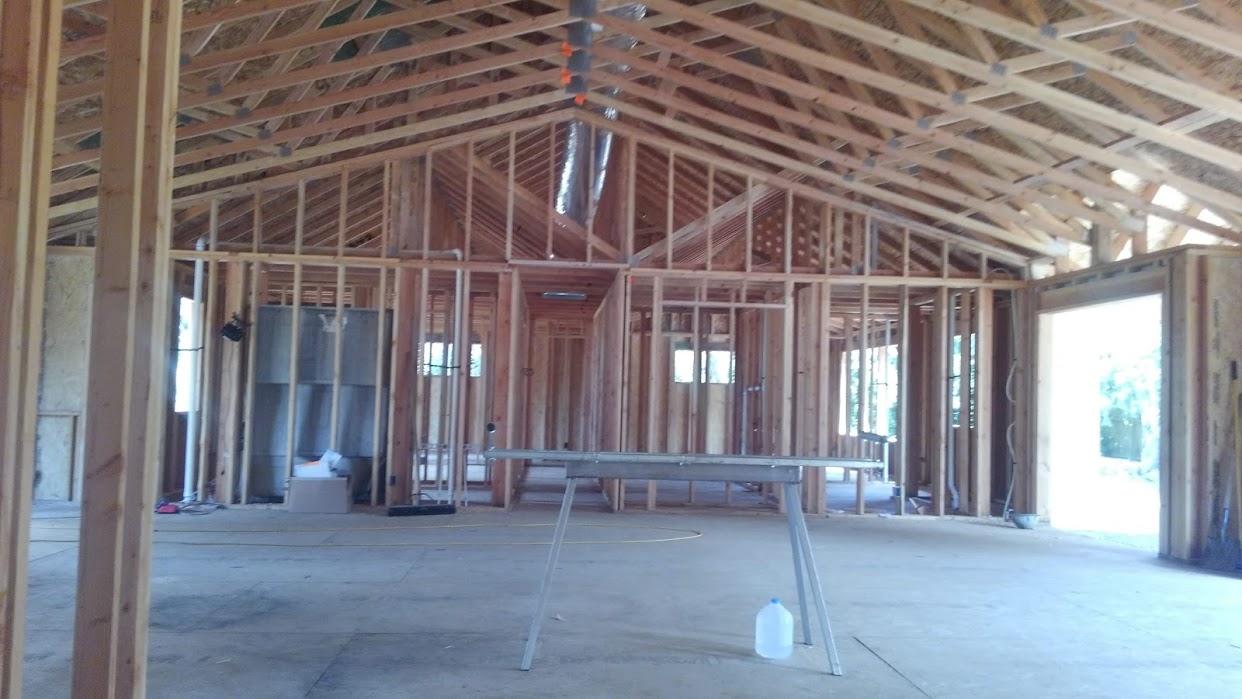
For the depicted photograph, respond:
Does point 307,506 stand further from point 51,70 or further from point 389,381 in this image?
point 51,70


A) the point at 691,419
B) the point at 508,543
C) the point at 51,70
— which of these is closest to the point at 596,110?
the point at 691,419

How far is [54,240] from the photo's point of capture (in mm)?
9969

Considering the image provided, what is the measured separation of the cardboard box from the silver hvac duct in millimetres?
3959

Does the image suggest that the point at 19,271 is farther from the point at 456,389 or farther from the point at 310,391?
the point at 310,391

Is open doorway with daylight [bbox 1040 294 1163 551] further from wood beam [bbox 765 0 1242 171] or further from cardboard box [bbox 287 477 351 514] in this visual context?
cardboard box [bbox 287 477 351 514]

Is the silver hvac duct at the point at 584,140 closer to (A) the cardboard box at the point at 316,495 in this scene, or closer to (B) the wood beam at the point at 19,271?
(A) the cardboard box at the point at 316,495

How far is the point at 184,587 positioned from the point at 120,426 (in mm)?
3390

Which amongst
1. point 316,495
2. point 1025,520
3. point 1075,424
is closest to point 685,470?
point 316,495

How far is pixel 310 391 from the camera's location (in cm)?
1005

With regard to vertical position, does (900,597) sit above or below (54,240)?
below

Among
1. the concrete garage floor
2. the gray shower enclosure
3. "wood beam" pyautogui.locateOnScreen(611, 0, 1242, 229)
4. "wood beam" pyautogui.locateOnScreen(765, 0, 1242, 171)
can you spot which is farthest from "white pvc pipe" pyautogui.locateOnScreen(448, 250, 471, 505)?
"wood beam" pyautogui.locateOnScreen(765, 0, 1242, 171)

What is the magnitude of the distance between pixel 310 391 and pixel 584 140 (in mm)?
4235

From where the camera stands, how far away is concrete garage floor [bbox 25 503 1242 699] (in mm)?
4207

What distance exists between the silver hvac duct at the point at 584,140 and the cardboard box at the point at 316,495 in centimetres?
396
